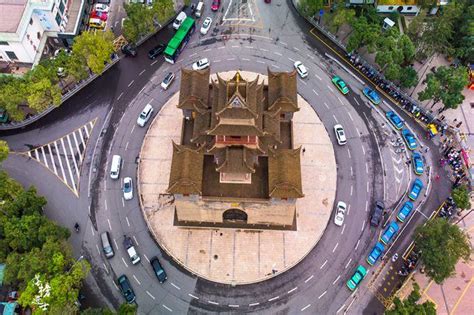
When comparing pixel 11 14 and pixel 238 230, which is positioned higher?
pixel 11 14

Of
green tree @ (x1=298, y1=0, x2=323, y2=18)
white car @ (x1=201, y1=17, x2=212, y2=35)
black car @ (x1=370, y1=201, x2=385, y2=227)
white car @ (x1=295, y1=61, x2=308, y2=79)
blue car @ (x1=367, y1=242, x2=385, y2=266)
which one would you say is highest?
green tree @ (x1=298, y1=0, x2=323, y2=18)

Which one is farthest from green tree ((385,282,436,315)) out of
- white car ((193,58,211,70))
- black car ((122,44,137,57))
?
black car ((122,44,137,57))

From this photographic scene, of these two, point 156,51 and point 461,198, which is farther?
point 156,51

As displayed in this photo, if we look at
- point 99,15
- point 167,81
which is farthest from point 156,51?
point 99,15

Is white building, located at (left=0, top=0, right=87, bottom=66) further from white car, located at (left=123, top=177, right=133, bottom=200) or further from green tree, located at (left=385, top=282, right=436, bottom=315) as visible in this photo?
green tree, located at (left=385, top=282, right=436, bottom=315)

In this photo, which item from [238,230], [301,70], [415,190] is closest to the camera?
[238,230]

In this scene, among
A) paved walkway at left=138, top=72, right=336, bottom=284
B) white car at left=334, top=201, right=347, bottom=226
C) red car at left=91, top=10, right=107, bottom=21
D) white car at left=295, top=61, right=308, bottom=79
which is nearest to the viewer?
paved walkway at left=138, top=72, right=336, bottom=284

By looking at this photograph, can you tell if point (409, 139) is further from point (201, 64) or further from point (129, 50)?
point (129, 50)
